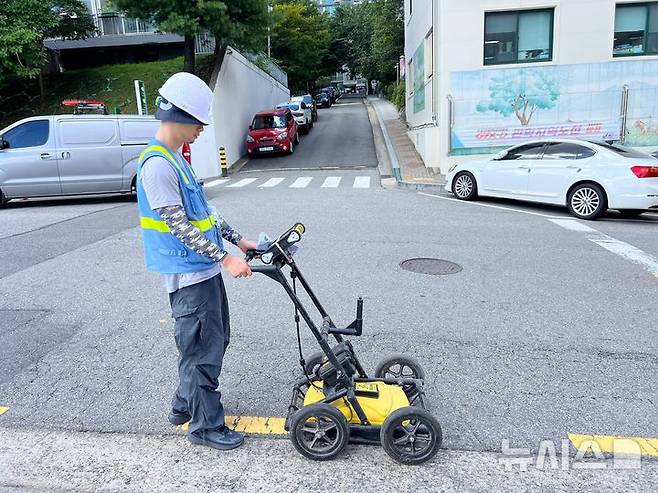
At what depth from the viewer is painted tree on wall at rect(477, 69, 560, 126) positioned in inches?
621

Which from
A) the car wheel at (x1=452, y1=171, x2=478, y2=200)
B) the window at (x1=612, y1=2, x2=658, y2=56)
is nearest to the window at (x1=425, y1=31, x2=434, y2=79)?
the window at (x1=612, y1=2, x2=658, y2=56)

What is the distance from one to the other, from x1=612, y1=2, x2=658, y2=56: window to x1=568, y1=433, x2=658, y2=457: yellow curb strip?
1600cm

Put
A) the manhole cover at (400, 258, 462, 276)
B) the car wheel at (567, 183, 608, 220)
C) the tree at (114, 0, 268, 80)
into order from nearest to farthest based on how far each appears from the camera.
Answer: the manhole cover at (400, 258, 462, 276) < the car wheel at (567, 183, 608, 220) < the tree at (114, 0, 268, 80)

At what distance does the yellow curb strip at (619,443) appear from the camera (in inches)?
114

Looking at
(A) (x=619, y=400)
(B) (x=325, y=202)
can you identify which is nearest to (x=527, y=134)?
(B) (x=325, y=202)

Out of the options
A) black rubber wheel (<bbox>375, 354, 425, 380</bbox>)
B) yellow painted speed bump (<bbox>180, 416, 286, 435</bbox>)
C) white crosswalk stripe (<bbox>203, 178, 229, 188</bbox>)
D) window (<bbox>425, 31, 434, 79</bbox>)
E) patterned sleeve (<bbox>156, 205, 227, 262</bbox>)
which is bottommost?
yellow painted speed bump (<bbox>180, 416, 286, 435</bbox>)

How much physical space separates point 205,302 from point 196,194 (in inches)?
22.9

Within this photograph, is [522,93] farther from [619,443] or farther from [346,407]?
[346,407]

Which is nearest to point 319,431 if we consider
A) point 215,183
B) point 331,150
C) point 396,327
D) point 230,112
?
point 396,327

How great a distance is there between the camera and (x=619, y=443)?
297 centimetres

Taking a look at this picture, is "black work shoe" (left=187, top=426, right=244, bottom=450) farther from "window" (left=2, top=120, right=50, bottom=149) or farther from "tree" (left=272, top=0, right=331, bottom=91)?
"tree" (left=272, top=0, right=331, bottom=91)

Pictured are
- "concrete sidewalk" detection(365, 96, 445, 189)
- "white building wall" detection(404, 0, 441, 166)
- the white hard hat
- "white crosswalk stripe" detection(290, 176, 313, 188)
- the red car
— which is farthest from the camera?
the red car

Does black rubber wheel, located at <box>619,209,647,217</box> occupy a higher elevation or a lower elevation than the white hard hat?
lower

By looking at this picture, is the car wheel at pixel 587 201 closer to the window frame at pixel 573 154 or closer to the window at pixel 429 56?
the window frame at pixel 573 154
